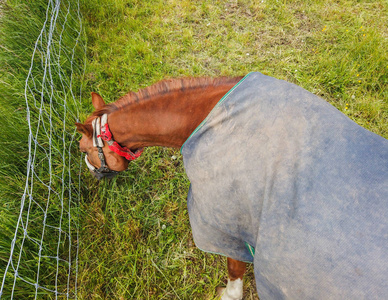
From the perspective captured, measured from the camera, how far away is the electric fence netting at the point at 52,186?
1861 millimetres

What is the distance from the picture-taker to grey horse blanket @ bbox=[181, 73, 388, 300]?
3.42 feet

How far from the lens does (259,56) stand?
347cm

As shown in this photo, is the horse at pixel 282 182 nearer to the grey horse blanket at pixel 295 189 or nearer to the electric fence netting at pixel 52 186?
the grey horse blanket at pixel 295 189

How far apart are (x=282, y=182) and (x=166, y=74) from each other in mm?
2583

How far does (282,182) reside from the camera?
3.80 ft

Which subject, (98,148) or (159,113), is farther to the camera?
(98,148)

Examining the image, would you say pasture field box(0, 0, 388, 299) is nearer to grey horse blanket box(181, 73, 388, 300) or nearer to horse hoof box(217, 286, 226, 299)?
horse hoof box(217, 286, 226, 299)

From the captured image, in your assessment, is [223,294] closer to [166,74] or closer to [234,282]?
[234,282]

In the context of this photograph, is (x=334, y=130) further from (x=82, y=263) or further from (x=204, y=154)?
(x=82, y=263)

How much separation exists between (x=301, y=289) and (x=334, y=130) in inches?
30.6

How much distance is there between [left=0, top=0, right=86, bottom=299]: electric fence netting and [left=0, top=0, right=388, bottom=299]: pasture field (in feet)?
0.31

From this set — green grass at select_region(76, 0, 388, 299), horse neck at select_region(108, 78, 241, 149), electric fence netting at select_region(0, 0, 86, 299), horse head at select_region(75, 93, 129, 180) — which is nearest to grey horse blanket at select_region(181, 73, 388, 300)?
horse neck at select_region(108, 78, 241, 149)

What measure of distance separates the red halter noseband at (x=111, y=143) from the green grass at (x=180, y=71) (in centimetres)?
82

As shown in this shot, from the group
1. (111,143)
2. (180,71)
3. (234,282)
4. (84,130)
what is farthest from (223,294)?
(180,71)
